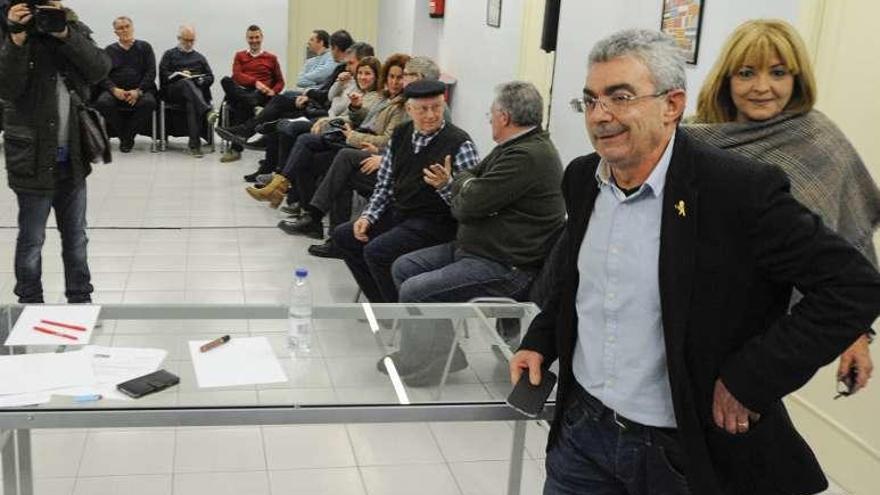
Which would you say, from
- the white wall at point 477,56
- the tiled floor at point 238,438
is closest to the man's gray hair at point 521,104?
the tiled floor at point 238,438

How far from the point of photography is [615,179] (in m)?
1.56

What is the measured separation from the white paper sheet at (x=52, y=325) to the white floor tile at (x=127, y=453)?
0.74 meters

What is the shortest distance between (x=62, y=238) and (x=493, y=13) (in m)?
3.62

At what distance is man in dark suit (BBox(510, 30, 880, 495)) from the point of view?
1.35 m

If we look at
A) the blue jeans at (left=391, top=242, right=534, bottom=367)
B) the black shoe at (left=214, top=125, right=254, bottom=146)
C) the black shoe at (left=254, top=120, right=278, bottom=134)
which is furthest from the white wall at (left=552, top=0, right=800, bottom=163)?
the black shoe at (left=214, top=125, right=254, bottom=146)

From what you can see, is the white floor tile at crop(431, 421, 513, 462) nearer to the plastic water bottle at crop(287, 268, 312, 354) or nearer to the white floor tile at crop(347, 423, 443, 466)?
the white floor tile at crop(347, 423, 443, 466)

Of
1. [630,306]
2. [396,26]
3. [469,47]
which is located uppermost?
[396,26]

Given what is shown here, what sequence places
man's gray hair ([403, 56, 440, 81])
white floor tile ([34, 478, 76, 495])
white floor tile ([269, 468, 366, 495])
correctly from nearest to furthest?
white floor tile ([34, 478, 76, 495]) → white floor tile ([269, 468, 366, 495]) → man's gray hair ([403, 56, 440, 81])

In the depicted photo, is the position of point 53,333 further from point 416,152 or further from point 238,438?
point 416,152

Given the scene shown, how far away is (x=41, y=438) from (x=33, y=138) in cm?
119

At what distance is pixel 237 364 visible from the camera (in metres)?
2.14

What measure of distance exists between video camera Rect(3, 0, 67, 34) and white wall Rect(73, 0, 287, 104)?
6794mm

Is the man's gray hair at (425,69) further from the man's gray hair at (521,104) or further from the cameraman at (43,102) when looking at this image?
the cameraman at (43,102)

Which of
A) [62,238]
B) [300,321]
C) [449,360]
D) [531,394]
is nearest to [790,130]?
[531,394]
